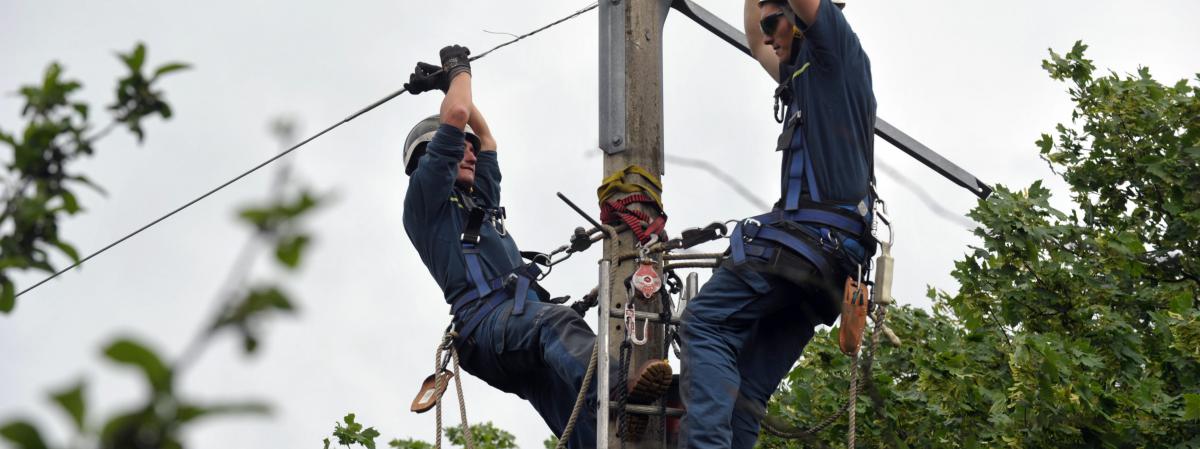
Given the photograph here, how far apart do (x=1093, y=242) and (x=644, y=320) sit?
567cm

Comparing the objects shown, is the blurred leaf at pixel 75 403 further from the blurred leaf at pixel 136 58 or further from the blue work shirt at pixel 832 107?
the blue work shirt at pixel 832 107

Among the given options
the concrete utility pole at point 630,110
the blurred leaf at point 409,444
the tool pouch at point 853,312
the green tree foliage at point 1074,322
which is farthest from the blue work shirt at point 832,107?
the blurred leaf at point 409,444

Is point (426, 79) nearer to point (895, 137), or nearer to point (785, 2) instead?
point (785, 2)

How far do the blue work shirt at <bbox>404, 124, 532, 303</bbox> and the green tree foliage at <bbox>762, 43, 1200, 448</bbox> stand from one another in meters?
2.97

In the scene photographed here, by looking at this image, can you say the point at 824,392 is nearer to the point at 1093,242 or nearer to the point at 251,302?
the point at 1093,242

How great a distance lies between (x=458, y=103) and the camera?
5832mm

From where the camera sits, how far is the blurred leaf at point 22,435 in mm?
1017

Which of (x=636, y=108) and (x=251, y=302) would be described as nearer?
(x=251, y=302)

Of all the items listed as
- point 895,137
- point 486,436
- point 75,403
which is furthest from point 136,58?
point 486,436

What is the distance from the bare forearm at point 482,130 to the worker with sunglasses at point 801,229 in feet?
5.36

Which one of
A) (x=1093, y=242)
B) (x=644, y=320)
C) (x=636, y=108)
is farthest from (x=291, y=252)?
(x=1093, y=242)

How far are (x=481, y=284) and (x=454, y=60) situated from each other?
0.99 meters

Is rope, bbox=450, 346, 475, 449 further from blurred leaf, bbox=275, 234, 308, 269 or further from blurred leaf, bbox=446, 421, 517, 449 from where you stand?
blurred leaf, bbox=446, 421, 517, 449

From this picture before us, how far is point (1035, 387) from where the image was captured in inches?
315
